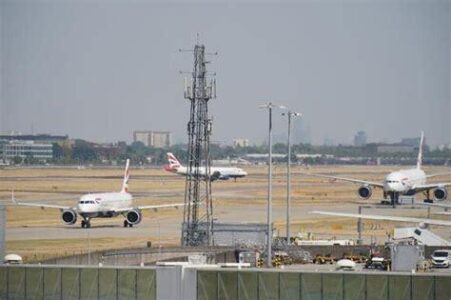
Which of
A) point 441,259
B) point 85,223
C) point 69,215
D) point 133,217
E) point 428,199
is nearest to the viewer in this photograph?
point 441,259

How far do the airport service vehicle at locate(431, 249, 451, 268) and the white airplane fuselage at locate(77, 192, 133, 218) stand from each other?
72.6m

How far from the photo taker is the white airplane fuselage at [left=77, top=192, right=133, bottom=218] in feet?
463

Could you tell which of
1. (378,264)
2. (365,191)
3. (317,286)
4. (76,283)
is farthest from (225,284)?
(365,191)

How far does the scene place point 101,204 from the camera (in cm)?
14362

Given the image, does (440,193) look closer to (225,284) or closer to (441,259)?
(441,259)

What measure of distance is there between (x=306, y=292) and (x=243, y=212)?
12259 cm

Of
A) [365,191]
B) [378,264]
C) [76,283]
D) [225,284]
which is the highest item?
[365,191]

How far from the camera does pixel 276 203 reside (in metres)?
196

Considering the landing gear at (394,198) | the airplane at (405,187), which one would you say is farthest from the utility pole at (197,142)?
the airplane at (405,187)

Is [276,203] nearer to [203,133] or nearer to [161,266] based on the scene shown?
[203,133]

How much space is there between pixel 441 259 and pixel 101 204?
79.0 m

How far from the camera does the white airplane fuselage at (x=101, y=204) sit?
463ft

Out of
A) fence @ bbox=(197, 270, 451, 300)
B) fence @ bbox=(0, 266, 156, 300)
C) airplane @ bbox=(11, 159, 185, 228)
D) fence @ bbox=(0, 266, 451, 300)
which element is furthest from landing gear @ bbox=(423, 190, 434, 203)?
fence @ bbox=(197, 270, 451, 300)

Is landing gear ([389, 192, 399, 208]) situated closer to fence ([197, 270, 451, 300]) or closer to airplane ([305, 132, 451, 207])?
airplane ([305, 132, 451, 207])
